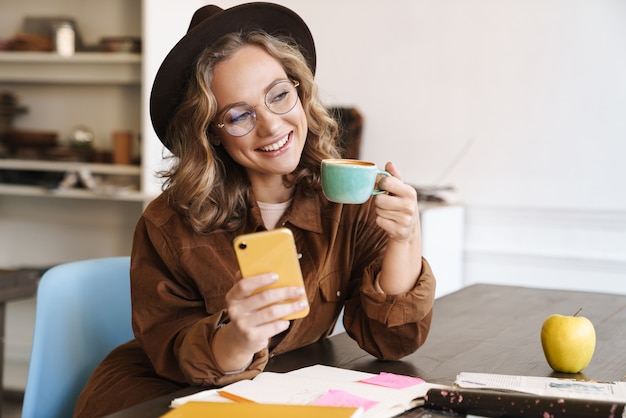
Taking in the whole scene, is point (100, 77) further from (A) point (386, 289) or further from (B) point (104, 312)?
(A) point (386, 289)

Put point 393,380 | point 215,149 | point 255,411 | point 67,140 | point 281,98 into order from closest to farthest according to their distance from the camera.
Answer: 1. point 255,411
2. point 393,380
3. point 281,98
4. point 215,149
5. point 67,140

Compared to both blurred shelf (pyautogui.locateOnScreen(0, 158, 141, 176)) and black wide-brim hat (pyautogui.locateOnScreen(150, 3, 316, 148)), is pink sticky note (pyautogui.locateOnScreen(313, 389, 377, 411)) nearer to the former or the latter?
black wide-brim hat (pyautogui.locateOnScreen(150, 3, 316, 148))

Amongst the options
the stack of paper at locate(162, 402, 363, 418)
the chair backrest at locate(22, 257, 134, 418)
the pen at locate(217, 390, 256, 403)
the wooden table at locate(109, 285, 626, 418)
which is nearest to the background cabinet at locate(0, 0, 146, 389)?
the chair backrest at locate(22, 257, 134, 418)

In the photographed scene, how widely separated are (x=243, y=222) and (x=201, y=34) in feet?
1.40

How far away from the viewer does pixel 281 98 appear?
1.68 metres

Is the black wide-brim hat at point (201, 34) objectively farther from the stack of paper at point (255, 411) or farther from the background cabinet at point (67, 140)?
the background cabinet at point (67, 140)

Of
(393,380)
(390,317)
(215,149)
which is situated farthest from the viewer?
(215,149)

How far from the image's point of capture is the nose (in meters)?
1.64

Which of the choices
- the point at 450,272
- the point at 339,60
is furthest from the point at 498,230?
the point at 339,60

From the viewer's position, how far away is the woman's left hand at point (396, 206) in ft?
4.65

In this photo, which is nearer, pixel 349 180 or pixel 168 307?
pixel 349 180

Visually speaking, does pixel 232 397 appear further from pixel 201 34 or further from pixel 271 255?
pixel 201 34

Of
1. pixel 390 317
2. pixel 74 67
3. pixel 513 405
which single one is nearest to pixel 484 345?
pixel 390 317

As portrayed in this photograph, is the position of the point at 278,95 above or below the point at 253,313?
above
